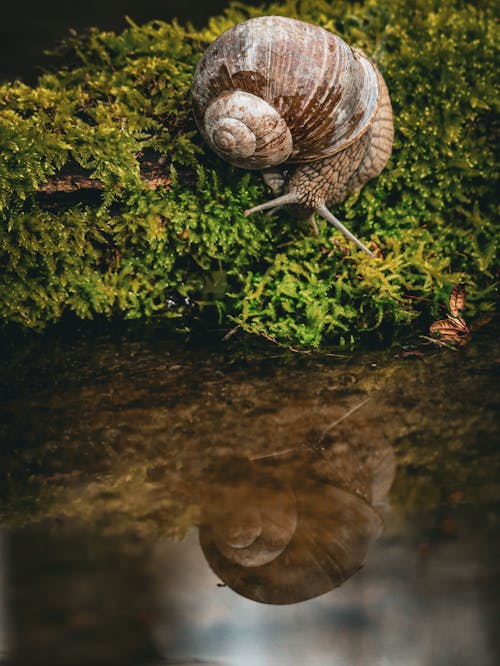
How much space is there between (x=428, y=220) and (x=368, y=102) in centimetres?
73

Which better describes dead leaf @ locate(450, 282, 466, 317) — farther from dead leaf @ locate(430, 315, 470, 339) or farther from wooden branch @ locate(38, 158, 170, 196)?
wooden branch @ locate(38, 158, 170, 196)

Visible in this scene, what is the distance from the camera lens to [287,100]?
2451 mm

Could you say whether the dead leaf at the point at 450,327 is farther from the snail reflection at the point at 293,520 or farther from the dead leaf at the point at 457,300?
the snail reflection at the point at 293,520

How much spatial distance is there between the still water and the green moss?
0.36m

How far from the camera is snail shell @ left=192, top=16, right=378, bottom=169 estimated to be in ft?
7.91

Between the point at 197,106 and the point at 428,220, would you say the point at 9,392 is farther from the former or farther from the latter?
the point at 428,220

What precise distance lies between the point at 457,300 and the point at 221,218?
121cm

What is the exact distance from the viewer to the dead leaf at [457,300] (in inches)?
107

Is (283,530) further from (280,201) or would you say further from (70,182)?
(70,182)

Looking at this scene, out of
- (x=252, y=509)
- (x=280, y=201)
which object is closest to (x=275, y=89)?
(x=280, y=201)

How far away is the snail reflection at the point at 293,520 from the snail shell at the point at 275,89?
137 centimetres

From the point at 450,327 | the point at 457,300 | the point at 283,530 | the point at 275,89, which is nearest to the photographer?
the point at 283,530

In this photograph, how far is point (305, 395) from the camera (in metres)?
2.29

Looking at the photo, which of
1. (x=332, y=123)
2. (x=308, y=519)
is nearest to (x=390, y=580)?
(x=308, y=519)
